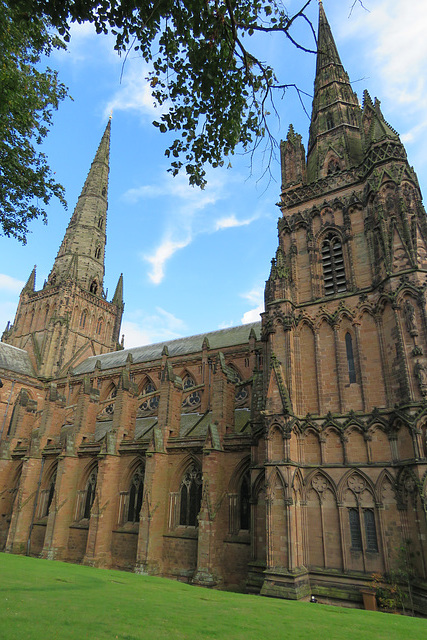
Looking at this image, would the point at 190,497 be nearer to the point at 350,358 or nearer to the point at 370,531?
the point at 370,531

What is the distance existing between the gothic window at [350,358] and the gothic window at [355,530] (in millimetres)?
4713

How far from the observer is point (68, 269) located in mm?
43906

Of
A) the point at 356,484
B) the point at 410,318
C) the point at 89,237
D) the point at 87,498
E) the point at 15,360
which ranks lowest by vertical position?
the point at 87,498

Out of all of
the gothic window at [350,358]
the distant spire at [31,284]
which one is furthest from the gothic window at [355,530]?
the distant spire at [31,284]

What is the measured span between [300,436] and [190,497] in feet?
23.6

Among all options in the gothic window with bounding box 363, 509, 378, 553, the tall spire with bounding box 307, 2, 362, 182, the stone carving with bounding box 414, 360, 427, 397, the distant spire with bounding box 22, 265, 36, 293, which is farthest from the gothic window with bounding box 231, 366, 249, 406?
the distant spire with bounding box 22, 265, 36, 293

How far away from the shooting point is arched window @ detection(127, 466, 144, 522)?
2042 centimetres

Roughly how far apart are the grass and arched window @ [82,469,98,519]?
15.3 m

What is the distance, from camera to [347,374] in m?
15.6

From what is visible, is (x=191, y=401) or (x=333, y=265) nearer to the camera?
(x=333, y=265)

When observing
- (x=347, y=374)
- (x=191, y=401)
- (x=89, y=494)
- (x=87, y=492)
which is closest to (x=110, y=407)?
(x=191, y=401)

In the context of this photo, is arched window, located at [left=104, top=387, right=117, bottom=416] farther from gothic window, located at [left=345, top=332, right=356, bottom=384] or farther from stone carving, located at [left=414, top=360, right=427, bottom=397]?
stone carving, located at [left=414, top=360, right=427, bottom=397]

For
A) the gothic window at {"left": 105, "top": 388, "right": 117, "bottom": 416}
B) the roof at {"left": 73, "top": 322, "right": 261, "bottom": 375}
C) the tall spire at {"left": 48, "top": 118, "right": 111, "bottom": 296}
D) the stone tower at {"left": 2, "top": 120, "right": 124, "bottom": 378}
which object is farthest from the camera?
the tall spire at {"left": 48, "top": 118, "right": 111, "bottom": 296}

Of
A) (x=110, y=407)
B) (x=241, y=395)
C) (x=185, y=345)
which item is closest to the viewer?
(x=241, y=395)
